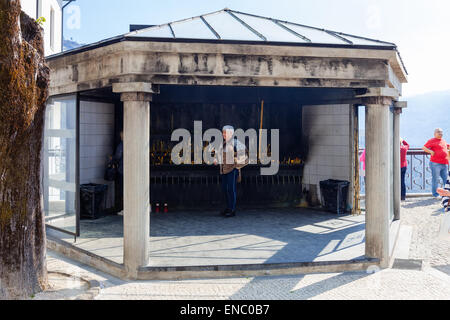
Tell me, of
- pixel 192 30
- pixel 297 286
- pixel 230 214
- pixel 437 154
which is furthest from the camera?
pixel 437 154

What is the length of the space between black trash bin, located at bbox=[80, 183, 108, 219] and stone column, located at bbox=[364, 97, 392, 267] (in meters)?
6.05

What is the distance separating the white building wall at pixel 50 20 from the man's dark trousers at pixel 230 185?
10431 millimetres

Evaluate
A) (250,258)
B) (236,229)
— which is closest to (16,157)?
(250,258)

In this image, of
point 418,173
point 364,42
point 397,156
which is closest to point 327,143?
point 397,156

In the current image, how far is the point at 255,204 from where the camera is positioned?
11.3m

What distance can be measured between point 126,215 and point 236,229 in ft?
10.1

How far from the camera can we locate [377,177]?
23.2 ft

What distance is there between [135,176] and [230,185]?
3.78m

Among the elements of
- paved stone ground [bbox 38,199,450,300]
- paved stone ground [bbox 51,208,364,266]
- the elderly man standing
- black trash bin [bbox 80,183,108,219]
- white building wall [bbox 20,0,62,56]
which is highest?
white building wall [bbox 20,0,62,56]

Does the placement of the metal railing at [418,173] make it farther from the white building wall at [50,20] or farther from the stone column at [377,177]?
the white building wall at [50,20]

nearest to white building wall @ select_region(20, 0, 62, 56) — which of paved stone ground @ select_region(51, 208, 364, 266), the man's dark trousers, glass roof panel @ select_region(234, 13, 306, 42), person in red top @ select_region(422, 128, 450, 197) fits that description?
glass roof panel @ select_region(234, 13, 306, 42)

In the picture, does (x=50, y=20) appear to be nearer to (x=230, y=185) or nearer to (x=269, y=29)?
(x=230, y=185)

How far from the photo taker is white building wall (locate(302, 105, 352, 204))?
10.8 m

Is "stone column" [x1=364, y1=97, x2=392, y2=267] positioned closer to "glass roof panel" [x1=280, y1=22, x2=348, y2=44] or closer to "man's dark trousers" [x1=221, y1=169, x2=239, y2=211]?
"glass roof panel" [x1=280, y1=22, x2=348, y2=44]
